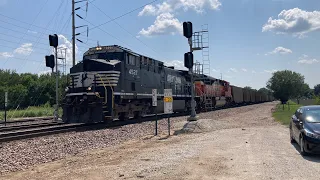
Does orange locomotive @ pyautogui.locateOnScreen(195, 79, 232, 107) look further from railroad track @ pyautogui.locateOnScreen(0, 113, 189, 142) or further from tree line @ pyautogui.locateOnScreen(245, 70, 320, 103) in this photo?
tree line @ pyautogui.locateOnScreen(245, 70, 320, 103)

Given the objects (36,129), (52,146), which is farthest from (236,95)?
(52,146)

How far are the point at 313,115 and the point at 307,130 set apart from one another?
101 cm

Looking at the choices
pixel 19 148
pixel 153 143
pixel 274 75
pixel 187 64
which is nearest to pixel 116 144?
pixel 153 143

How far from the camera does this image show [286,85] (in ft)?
301

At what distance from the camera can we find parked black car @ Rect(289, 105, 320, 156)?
7.72 metres

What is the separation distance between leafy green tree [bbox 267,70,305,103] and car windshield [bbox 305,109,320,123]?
8330 centimetres

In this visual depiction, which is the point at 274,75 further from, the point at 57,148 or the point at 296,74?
the point at 57,148

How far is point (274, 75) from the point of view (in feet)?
319

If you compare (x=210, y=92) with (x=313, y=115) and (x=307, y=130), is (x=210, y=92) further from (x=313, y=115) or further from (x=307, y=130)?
(x=307, y=130)

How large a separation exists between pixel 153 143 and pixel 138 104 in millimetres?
7986

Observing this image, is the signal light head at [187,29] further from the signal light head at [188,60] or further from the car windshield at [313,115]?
the car windshield at [313,115]

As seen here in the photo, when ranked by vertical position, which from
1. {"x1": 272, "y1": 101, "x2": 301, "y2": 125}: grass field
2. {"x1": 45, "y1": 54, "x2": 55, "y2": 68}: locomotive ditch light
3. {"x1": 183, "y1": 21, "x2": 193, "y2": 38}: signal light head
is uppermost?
{"x1": 183, "y1": 21, "x2": 193, "y2": 38}: signal light head

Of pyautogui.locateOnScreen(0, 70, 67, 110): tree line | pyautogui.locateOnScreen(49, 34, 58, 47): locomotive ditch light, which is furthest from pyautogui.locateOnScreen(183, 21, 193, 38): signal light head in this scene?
pyautogui.locateOnScreen(0, 70, 67, 110): tree line

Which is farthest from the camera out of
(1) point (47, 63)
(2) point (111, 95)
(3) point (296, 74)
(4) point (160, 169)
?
(3) point (296, 74)
